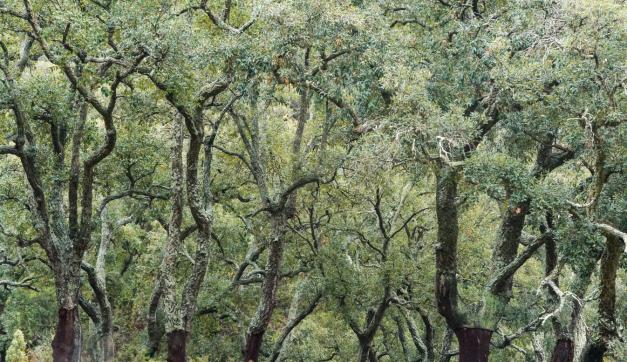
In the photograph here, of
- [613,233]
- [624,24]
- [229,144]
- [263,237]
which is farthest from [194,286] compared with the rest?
[624,24]

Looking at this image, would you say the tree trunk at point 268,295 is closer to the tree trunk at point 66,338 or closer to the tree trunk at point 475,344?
the tree trunk at point 66,338

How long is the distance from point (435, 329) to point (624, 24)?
16.8 m

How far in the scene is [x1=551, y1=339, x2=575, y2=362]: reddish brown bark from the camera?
19.4 meters

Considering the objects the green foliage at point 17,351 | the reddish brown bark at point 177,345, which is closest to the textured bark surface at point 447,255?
the reddish brown bark at point 177,345

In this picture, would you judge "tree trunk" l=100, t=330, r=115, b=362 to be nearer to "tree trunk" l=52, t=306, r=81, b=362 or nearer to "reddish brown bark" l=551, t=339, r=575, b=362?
"tree trunk" l=52, t=306, r=81, b=362

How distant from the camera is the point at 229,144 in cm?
2444

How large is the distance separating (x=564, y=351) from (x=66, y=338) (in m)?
10.8

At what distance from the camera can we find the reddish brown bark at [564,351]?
19.4 m

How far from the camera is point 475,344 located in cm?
1747

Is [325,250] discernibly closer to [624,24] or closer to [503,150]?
[503,150]

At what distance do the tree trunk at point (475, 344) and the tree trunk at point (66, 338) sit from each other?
7918 millimetres

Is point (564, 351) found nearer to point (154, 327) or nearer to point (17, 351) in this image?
point (154, 327)

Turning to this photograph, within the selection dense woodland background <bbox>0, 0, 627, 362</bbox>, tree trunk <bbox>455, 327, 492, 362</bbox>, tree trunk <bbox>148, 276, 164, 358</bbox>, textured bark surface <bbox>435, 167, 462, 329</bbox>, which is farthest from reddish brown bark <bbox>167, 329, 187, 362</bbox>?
tree trunk <bbox>455, 327, 492, 362</bbox>

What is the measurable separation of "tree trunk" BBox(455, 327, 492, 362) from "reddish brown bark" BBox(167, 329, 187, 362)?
18.5 ft
